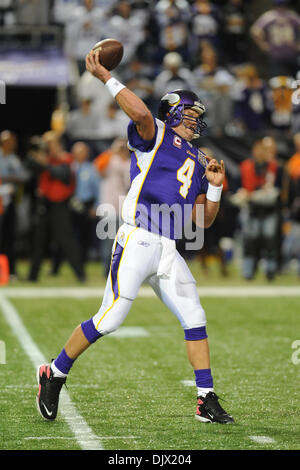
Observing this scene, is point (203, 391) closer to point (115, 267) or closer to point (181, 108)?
point (115, 267)

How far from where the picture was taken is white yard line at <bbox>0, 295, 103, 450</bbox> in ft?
15.4

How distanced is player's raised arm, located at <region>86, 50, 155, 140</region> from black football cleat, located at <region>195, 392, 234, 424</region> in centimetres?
148

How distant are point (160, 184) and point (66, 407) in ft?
4.84

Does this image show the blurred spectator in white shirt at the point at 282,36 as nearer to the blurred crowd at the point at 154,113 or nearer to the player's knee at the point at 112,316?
the blurred crowd at the point at 154,113

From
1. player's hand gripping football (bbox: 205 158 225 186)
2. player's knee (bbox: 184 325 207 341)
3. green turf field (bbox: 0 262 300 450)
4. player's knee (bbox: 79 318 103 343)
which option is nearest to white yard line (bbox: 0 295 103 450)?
green turf field (bbox: 0 262 300 450)

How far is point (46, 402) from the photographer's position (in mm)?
5230

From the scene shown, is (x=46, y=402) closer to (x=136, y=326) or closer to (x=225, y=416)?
(x=225, y=416)

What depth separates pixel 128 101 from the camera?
5.02 meters

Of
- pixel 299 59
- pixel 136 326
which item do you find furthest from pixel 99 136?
pixel 136 326

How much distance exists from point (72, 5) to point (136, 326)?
9.85 meters

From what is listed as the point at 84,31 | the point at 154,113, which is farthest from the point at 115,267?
the point at 84,31

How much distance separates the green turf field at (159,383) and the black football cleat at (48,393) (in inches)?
2.7

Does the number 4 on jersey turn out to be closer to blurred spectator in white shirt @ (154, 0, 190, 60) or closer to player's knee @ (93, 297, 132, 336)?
player's knee @ (93, 297, 132, 336)
